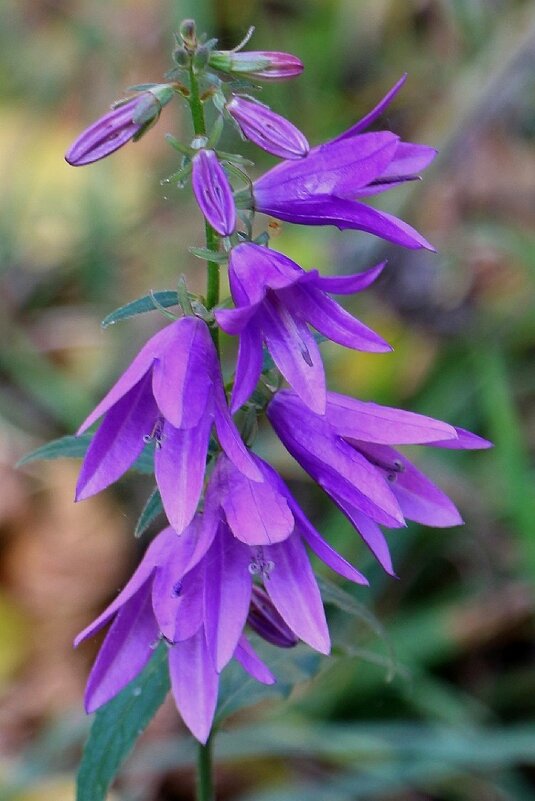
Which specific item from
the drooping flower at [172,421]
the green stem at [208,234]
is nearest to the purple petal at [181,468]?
the drooping flower at [172,421]

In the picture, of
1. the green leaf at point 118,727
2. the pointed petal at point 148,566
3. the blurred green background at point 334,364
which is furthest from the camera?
the blurred green background at point 334,364

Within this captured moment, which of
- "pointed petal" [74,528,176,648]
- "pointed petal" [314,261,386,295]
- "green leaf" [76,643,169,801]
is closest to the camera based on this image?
"pointed petal" [314,261,386,295]

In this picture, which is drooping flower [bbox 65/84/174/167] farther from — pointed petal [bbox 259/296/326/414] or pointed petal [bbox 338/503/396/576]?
pointed petal [bbox 338/503/396/576]

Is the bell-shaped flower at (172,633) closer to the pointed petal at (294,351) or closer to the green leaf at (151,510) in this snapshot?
the green leaf at (151,510)

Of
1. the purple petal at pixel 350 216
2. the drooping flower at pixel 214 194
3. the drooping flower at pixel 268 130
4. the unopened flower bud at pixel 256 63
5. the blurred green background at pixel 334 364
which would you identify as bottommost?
the blurred green background at pixel 334 364

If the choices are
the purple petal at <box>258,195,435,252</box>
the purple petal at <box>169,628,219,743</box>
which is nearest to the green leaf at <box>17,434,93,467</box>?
the purple petal at <box>169,628,219,743</box>
